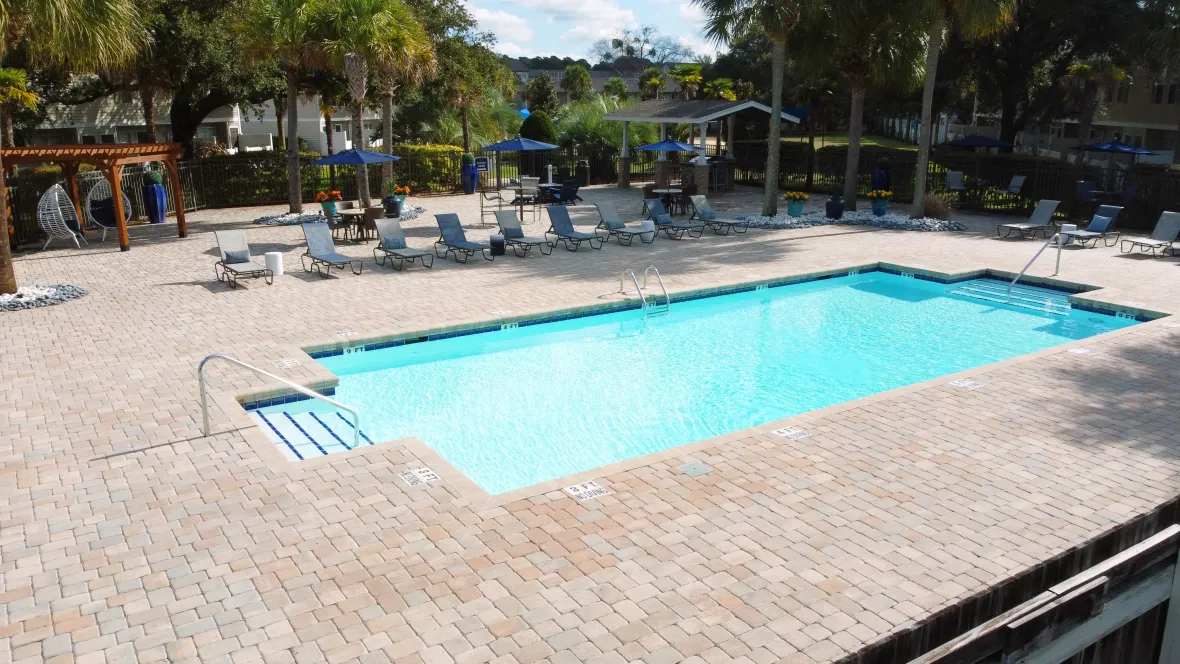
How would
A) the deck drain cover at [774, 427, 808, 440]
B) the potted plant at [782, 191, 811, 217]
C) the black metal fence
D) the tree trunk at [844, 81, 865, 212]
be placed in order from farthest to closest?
the tree trunk at [844, 81, 865, 212]
the potted plant at [782, 191, 811, 217]
the black metal fence
the deck drain cover at [774, 427, 808, 440]

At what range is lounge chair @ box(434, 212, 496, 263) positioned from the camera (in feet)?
57.7

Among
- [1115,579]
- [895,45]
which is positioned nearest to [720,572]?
[1115,579]

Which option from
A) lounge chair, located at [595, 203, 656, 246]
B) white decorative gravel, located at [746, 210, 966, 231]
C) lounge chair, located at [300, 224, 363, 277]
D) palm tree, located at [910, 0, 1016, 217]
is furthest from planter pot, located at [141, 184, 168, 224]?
palm tree, located at [910, 0, 1016, 217]

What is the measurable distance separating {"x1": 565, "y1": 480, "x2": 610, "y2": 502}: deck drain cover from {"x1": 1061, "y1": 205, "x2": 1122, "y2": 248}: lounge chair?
15.3 m

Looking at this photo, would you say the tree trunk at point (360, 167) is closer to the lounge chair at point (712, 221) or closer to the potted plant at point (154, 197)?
the potted plant at point (154, 197)

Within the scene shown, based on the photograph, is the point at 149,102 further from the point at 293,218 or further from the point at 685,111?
the point at 685,111

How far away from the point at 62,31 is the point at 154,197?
10.3m

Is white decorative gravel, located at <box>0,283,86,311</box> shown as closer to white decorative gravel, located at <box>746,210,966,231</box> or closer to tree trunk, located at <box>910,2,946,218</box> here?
white decorative gravel, located at <box>746,210,966,231</box>

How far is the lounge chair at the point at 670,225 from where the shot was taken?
66.5 feet

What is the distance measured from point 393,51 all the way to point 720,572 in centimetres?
1804

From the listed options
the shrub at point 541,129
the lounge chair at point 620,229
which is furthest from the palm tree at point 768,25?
the shrub at point 541,129

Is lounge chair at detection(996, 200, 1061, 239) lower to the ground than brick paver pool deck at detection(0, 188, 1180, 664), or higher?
higher

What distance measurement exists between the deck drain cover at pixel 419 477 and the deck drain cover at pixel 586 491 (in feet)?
3.75

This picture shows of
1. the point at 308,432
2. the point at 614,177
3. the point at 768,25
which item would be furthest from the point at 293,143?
the point at 308,432
